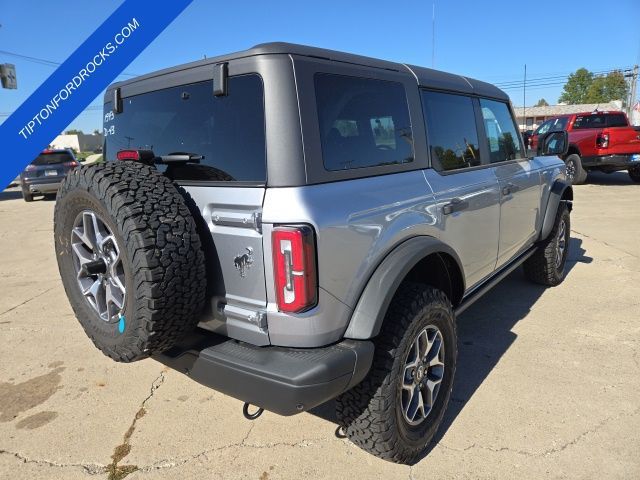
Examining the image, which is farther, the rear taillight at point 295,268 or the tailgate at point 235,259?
the tailgate at point 235,259

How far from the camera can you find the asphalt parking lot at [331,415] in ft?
7.61

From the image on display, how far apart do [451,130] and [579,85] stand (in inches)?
3573

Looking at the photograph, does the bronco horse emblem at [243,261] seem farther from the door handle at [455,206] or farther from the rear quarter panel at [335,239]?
the door handle at [455,206]

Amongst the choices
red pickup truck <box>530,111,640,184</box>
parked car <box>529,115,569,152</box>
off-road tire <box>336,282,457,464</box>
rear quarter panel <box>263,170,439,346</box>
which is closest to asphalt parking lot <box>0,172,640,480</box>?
off-road tire <box>336,282,457,464</box>

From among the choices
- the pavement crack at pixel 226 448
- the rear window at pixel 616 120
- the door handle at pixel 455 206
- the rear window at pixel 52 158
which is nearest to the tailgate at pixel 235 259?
the pavement crack at pixel 226 448

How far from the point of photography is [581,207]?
30.9 ft

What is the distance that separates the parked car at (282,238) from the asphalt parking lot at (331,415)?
13.1 inches

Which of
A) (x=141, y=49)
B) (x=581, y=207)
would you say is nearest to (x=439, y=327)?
(x=581, y=207)

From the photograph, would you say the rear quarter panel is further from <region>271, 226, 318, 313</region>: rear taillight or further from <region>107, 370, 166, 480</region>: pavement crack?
<region>107, 370, 166, 480</region>: pavement crack

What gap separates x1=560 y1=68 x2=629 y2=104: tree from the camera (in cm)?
7144

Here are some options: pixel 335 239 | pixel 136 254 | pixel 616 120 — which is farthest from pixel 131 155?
pixel 616 120

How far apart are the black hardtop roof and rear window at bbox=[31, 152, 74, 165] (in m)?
13.7

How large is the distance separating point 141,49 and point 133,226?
897 centimetres

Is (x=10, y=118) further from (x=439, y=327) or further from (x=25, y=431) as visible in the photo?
(x=439, y=327)
